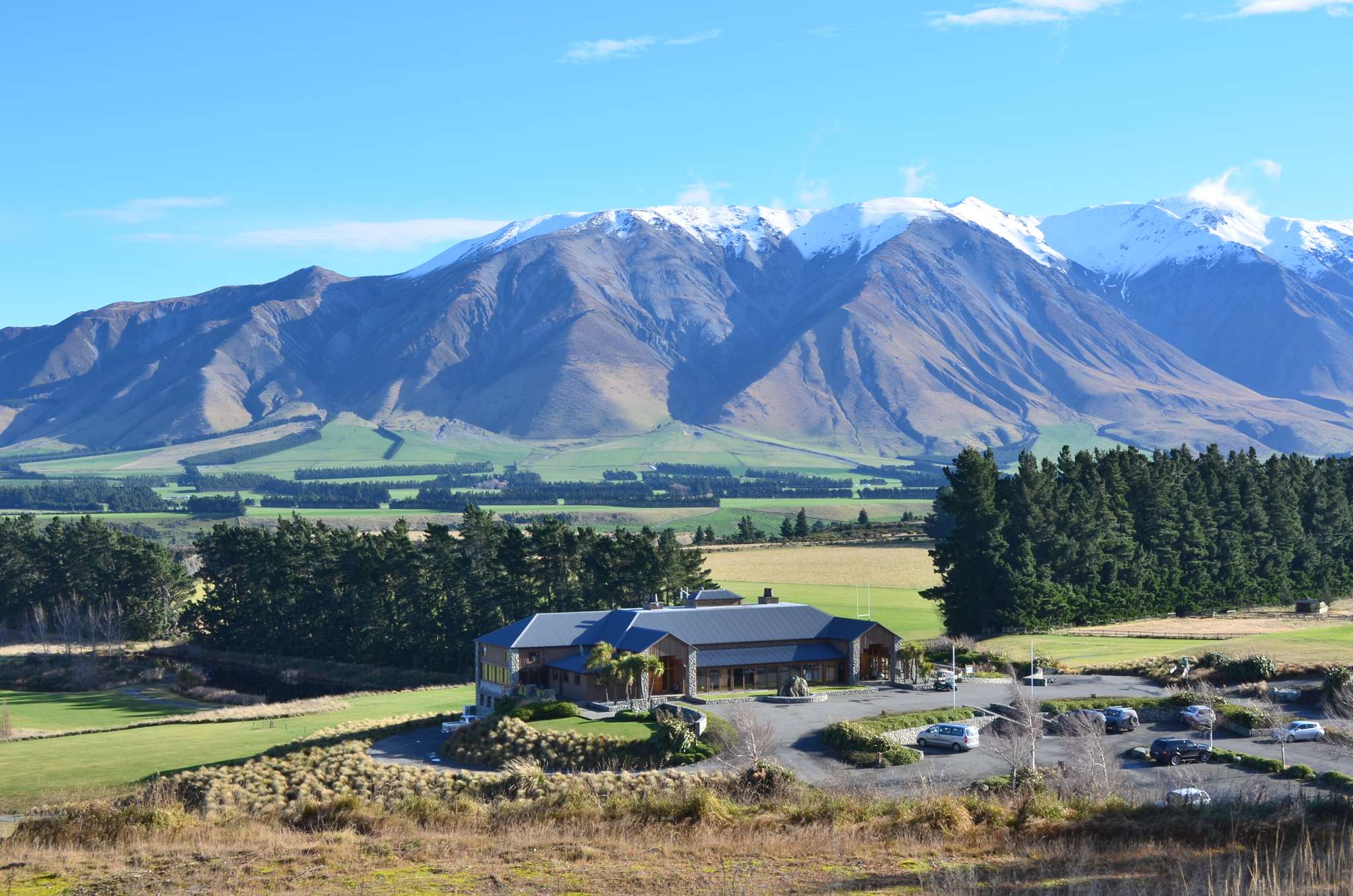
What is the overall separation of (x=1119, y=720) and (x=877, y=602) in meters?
50.8

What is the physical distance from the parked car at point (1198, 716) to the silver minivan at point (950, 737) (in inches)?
363

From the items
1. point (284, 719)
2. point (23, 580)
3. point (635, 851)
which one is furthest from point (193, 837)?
point (23, 580)

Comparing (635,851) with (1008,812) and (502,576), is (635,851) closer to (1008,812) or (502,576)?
(1008,812)

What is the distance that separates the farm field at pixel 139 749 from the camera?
5016 cm

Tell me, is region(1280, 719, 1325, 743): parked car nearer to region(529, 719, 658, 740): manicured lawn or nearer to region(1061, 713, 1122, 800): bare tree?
region(1061, 713, 1122, 800): bare tree

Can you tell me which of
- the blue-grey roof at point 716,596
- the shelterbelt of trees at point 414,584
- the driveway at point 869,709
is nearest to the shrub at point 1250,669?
the driveway at point 869,709

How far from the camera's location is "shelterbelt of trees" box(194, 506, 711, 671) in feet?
299

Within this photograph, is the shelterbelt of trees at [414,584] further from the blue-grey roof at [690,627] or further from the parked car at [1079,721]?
the parked car at [1079,721]

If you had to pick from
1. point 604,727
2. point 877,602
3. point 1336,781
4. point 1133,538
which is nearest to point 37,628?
point 877,602

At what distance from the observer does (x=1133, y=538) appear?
102188 mm

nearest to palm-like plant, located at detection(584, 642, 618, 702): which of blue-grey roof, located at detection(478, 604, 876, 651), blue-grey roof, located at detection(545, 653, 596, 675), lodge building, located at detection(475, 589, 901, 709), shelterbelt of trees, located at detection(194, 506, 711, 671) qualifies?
lodge building, located at detection(475, 589, 901, 709)

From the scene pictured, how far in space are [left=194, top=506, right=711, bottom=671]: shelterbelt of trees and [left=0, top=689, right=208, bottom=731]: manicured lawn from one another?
13848 mm

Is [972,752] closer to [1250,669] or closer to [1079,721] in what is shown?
[1079,721]

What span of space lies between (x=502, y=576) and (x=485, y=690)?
21072 mm
